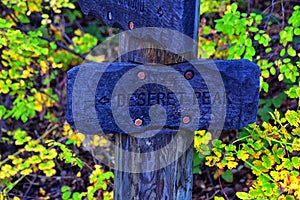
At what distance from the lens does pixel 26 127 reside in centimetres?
459

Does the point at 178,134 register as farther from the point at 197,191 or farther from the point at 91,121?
the point at 197,191

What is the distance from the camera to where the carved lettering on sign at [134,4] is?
59.4 inches

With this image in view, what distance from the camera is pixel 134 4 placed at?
1.54 metres

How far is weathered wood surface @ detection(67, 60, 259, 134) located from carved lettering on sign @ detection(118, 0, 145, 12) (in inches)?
8.7

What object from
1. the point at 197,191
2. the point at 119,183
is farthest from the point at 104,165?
the point at 119,183

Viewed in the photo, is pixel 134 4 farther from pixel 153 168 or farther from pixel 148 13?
pixel 153 168

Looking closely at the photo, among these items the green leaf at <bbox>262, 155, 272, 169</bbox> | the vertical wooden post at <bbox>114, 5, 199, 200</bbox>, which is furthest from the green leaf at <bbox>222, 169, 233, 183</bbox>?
the vertical wooden post at <bbox>114, 5, 199, 200</bbox>

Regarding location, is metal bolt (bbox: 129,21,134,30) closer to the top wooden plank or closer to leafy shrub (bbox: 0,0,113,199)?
the top wooden plank

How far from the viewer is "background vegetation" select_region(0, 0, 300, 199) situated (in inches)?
76.5

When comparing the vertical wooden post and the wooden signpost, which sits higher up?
A: the wooden signpost

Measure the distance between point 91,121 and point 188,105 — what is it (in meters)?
0.40

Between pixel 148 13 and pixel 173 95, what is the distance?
338 millimetres

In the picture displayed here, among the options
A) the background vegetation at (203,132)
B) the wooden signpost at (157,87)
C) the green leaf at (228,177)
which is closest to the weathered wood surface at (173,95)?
the wooden signpost at (157,87)

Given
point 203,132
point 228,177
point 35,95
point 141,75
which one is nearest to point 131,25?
point 141,75
